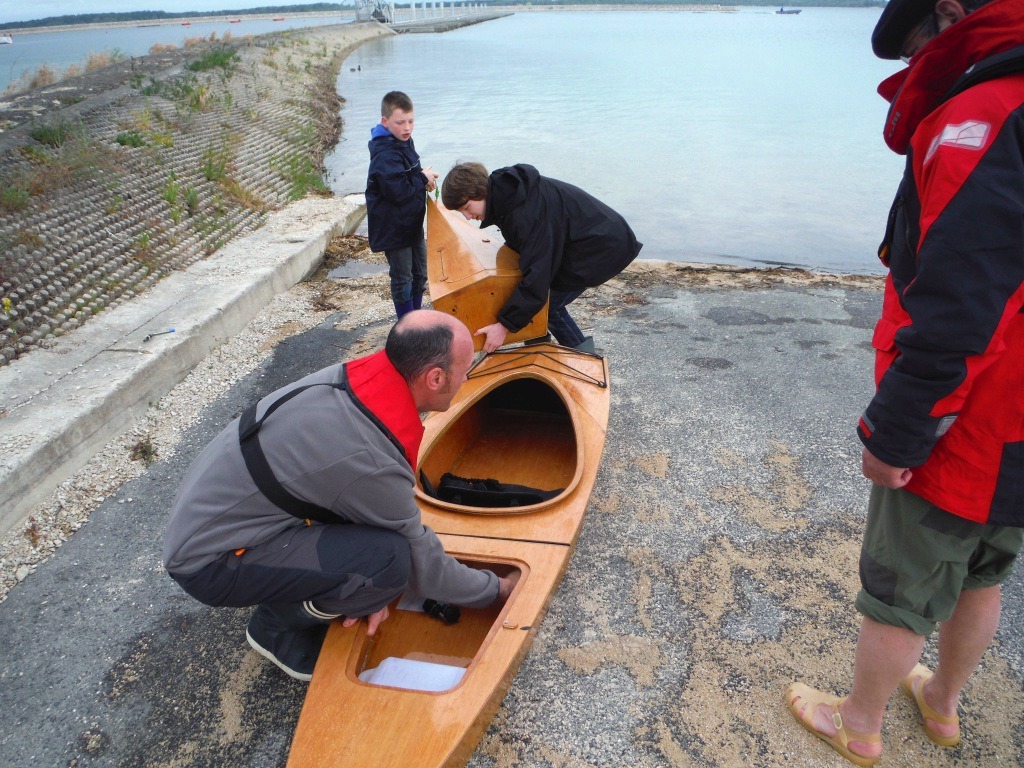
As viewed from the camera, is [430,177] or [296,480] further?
[430,177]

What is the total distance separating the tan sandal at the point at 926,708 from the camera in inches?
89.0

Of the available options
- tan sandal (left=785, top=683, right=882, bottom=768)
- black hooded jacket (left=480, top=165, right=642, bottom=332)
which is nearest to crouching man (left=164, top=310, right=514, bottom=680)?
tan sandal (left=785, top=683, right=882, bottom=768)

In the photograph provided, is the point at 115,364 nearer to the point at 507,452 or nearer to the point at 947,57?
the point at 507,452

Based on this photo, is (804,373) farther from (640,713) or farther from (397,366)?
(397,366)

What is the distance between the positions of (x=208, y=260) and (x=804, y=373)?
5.64m

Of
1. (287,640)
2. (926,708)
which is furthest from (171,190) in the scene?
(926,708)

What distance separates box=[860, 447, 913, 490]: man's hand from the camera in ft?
5.41

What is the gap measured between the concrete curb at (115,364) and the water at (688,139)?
6.20m

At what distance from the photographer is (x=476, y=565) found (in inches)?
107

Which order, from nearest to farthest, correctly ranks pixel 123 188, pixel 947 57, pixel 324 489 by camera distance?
pixel 947 57
pixel 324 489
pixel 123 188

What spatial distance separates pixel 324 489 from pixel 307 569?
0.99ft

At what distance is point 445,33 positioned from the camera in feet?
217

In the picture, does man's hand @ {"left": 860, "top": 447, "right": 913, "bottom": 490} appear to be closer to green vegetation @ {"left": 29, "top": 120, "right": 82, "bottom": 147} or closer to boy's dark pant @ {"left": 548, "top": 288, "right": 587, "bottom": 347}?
boy's dark pant @ {"left": 548, "top": 288, "right": 587, "bottom": 347}

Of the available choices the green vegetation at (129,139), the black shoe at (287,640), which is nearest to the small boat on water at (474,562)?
the black shoe at (287,640)
